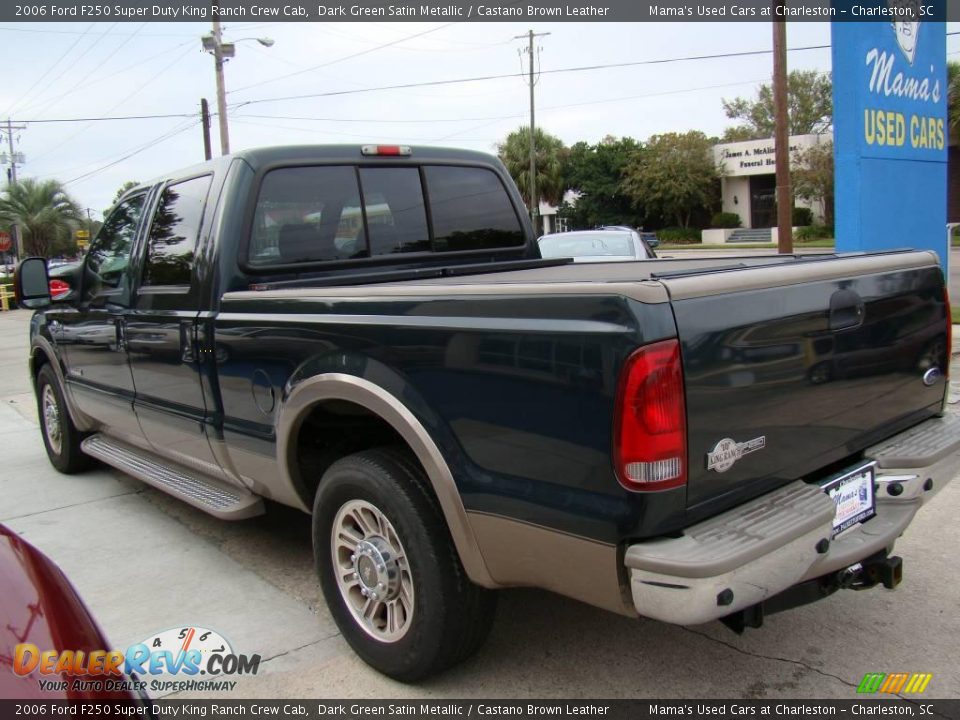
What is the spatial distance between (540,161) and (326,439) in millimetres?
51221

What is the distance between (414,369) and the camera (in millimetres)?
2709

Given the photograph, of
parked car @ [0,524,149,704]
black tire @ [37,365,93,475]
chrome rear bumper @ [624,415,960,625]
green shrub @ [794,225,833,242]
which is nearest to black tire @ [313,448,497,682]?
chrome rear bumper @ [624,415,960,625]

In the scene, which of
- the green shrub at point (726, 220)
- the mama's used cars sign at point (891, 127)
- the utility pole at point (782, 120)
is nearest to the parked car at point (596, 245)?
the mama's used cars sign at point (891, 127)

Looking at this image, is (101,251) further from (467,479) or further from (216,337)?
(467,479)

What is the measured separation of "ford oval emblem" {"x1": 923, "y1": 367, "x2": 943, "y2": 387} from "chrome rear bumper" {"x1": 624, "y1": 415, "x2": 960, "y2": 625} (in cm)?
59

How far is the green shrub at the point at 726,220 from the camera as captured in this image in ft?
165

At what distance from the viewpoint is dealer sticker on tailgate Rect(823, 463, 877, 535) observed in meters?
2.71

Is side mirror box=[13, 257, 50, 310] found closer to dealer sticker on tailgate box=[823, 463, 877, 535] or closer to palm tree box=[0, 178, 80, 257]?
dealer sticker on tailgate box=[823, 463, 877, 535]

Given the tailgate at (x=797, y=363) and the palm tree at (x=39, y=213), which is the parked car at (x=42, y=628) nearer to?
the tailgate at (x=797, y=363)

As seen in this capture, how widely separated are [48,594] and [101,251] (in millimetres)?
3687

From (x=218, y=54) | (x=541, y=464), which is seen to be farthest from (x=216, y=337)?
(x=218, y=54)

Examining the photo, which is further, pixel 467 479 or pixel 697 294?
pixel 467 479

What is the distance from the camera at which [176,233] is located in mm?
4242

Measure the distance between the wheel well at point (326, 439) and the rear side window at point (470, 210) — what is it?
4.39 feet
